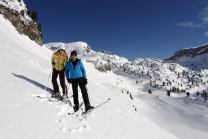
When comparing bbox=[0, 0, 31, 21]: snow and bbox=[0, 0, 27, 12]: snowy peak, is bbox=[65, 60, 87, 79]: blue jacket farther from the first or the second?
bbox=[0, 0, 31, 21]: snow

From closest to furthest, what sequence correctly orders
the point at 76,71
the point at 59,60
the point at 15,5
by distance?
the point at 76,71 < the point at 59,60 < the point at 15,5

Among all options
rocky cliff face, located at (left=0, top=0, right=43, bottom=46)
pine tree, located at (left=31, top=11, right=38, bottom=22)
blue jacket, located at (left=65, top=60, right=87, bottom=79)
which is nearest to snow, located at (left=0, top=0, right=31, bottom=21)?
rocky cliff face, located at (left=0, top=0, right=43, bottom=46)

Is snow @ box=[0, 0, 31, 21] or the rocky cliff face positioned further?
snow @ box=[0, 0, 31, 21]

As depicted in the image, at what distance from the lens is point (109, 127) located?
1031 cm

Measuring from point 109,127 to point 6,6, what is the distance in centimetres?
7242

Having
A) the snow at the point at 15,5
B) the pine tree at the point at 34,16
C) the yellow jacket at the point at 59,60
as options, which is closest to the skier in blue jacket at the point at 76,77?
the yellow jacket at the point at 59,60

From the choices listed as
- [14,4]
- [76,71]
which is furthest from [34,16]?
[76,71]

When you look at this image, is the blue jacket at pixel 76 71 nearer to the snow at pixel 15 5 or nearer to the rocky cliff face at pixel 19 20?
the rocky cliff face at pixel 19 20

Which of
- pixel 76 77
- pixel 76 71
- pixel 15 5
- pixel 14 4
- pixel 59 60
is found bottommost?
pixel 76 77

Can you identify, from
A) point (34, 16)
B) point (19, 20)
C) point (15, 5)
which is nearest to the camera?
point (19, 20)

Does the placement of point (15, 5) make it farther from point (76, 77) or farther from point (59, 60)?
point (76, 77)

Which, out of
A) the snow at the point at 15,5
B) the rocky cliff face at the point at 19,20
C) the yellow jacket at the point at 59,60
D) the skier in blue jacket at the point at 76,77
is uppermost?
the snow at the point at 15,5

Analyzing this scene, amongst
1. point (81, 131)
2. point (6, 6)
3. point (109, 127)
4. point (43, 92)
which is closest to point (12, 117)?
point (81, 131)

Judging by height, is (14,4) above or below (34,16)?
below
